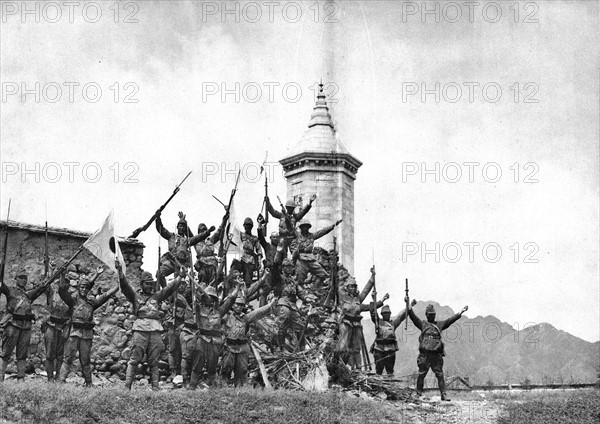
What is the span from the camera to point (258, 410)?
1773cm

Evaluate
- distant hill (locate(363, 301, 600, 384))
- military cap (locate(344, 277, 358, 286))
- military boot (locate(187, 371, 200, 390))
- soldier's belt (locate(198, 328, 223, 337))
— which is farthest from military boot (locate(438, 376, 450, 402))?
distant hill (locate(363, 301, 600, 384))

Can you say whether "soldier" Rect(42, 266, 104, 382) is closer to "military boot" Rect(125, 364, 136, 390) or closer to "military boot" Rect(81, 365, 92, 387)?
"military boot" Rect(81, 365, 92, 387)

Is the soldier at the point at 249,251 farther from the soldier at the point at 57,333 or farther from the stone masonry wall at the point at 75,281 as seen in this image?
the soldier at the point at 57,333

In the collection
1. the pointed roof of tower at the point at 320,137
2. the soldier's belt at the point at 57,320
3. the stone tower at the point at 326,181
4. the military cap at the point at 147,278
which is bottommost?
the soldier's belt at the point at 57,320

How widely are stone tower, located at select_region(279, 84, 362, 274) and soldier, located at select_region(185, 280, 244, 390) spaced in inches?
601

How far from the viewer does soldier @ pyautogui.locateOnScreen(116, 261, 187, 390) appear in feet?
61.2

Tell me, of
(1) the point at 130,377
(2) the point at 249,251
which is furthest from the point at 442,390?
(1) the point at 130,377

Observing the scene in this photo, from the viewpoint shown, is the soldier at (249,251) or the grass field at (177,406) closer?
the grass field at (177,406)

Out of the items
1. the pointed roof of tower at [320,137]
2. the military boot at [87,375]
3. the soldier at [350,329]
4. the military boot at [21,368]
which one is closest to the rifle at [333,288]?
the soldier at [350,329]

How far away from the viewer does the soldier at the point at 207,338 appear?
19.0 metres

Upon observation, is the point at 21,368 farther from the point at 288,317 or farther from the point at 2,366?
the point at 288,317

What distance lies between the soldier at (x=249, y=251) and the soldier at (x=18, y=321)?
6084 mm

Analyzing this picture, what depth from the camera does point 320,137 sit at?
1396 inches

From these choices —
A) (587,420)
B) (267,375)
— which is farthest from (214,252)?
(587,420)
